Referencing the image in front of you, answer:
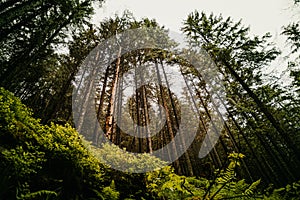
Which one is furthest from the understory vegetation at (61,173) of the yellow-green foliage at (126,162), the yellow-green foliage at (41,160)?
the yellow-green foliage at (126,162)

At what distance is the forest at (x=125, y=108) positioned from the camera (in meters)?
3.46

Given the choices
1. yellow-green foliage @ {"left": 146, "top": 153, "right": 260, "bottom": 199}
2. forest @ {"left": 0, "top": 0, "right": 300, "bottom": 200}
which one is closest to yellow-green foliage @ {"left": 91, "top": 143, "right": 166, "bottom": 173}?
forest @ {"left": 0, "top": 0, "right": 300, "bottom": 200}

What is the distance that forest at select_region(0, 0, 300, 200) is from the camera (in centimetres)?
346

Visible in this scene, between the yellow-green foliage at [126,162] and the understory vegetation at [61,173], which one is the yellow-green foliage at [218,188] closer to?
the understory vegetation at [61,173]

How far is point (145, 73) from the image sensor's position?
1767 cm

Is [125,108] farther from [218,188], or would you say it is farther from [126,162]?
[218,188]

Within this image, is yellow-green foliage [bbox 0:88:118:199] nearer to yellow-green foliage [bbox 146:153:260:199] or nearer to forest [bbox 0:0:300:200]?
forest [bbox 0:0:300:200]

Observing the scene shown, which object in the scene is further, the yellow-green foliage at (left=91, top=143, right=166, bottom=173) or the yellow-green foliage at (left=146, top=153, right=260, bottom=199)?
the yellow-green foliage at (left=91, top=143, right=166, bottom=173)

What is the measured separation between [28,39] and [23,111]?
33.0 feet

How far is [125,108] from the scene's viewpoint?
26562mm

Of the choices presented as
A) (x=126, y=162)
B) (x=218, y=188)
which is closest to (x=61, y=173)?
(x=126, y=162)

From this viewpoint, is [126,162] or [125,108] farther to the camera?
[125,108]

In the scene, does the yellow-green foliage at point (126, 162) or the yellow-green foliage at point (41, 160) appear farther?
the yellow-green foliage at point (126, 162)

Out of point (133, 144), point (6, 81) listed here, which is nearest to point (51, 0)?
point (6, 81)
